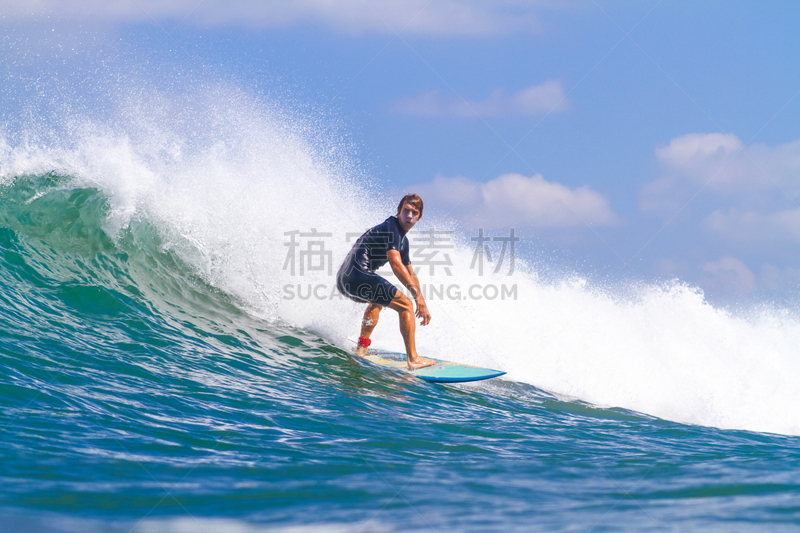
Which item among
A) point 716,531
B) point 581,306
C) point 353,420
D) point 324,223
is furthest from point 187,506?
point 581,306

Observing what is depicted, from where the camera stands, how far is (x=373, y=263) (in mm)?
6559

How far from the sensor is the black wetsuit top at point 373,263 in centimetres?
629

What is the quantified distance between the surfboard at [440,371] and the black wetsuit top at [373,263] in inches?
29.6

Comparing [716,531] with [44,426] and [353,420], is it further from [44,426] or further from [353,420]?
[44,426]

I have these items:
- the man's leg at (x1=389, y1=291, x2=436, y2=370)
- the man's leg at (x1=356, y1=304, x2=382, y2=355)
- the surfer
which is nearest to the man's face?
the surfer

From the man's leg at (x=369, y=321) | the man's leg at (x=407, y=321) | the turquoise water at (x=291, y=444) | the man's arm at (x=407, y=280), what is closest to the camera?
the turquoise water at (x=291, y=444)

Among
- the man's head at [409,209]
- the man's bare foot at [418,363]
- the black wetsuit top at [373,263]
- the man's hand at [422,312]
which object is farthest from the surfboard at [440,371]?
the man's head at [409,209]

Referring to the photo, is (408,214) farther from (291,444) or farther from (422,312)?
(291,444)

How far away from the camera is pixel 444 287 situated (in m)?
10.9

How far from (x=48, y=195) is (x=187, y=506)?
27.7 feet

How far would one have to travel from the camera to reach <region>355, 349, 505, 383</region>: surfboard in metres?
6.20

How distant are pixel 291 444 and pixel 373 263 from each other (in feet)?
10.7

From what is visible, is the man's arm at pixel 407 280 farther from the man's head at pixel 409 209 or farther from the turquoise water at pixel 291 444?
the turquoise water at pixel 291 444

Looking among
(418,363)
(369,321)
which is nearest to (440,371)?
(418,363)
